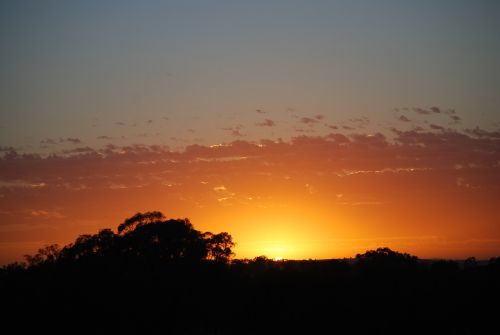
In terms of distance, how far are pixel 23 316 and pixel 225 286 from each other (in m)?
23.5

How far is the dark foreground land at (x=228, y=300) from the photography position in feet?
185

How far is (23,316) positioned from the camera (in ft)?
184

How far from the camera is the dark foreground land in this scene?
5631cm

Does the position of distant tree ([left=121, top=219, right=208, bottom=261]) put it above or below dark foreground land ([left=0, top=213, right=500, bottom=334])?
above

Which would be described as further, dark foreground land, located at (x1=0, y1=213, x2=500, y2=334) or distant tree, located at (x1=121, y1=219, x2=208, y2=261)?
distant tree, located at (x1=121, y1=219, x2=208, y2=261)

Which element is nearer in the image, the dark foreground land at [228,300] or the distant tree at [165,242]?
the dark foreground land at [228,300]

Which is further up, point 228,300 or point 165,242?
point 165,242

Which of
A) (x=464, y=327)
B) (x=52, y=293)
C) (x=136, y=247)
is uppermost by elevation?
(x=136, y=247)

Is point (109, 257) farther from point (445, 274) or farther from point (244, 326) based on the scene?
point (445, 274)

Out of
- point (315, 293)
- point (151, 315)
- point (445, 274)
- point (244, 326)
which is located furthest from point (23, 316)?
point (445, 274)

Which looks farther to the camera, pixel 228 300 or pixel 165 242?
pixel 165 242

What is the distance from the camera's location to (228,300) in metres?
65.9

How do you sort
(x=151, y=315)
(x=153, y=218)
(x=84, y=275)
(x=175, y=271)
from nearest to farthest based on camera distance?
1. (x=151, y=315)
2. (x=84, y=275)
3. (x=175, y=271)
4. (x=153, y=218)

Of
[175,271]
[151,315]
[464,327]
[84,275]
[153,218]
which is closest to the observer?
[464,327]
